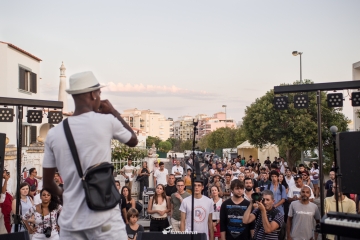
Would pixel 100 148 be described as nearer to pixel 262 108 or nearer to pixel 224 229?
pixel 224 229

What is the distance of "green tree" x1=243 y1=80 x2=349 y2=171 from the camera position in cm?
2847

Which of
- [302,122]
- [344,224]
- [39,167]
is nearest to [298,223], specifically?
[344,224]

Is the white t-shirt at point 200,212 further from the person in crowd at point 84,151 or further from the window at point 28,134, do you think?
the window at point 28,134

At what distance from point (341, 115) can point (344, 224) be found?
27.2 m

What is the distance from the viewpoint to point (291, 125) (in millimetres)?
28906

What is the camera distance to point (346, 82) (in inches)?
344

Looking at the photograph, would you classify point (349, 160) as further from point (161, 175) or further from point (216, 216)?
point (161, 175)

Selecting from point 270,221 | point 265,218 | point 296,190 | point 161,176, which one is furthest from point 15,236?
point 161,176

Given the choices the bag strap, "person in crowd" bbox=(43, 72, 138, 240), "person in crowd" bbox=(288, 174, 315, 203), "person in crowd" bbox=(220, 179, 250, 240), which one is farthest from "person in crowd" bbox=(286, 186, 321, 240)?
the bag strap

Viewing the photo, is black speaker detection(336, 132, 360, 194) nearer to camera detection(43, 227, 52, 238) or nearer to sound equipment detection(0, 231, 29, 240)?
sound equipment detection(0, 231, 29, 240)

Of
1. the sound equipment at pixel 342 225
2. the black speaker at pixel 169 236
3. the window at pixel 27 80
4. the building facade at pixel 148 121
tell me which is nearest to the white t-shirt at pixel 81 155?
the sound equipment at pixel 342 225

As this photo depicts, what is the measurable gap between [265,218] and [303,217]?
169cm

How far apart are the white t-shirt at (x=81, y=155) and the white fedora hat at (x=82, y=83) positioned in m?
0.17

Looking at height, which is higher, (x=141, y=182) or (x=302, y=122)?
(x=302, y=122)
